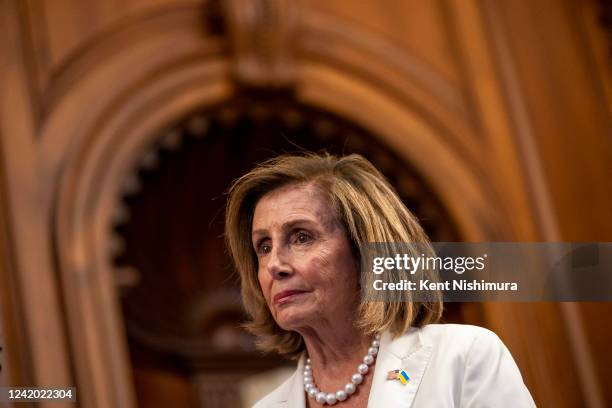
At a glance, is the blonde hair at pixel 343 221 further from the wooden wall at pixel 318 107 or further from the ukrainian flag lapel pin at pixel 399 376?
the wooden wall at pixel 318 107

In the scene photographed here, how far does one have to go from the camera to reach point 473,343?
1.51m

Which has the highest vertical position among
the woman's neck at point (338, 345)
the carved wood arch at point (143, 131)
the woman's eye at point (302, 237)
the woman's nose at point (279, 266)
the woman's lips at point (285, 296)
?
the carved wood arch at point (143, 131)

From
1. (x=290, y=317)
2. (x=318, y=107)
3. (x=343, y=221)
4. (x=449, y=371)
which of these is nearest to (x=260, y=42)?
(x=318, y=107)

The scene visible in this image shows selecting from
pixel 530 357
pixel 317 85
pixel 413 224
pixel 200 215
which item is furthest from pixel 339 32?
pixel 413 224

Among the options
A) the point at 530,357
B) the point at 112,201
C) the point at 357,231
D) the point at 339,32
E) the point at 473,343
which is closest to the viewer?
the point at 473,343

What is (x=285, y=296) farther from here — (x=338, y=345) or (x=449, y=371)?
(x=449, y=371)

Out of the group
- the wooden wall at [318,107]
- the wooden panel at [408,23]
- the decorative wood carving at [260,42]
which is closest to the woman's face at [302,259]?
the wooden wall at [318,107]

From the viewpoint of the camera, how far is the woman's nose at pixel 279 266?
156 cm

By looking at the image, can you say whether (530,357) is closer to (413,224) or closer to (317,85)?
(317,85)

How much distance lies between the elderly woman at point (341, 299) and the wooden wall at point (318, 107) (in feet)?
3.79

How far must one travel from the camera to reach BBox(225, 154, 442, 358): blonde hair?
1.60 meters

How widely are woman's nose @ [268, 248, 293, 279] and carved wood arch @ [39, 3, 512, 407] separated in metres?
1.26

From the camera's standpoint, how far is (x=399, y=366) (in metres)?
1.55

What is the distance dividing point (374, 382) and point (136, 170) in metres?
1.66
